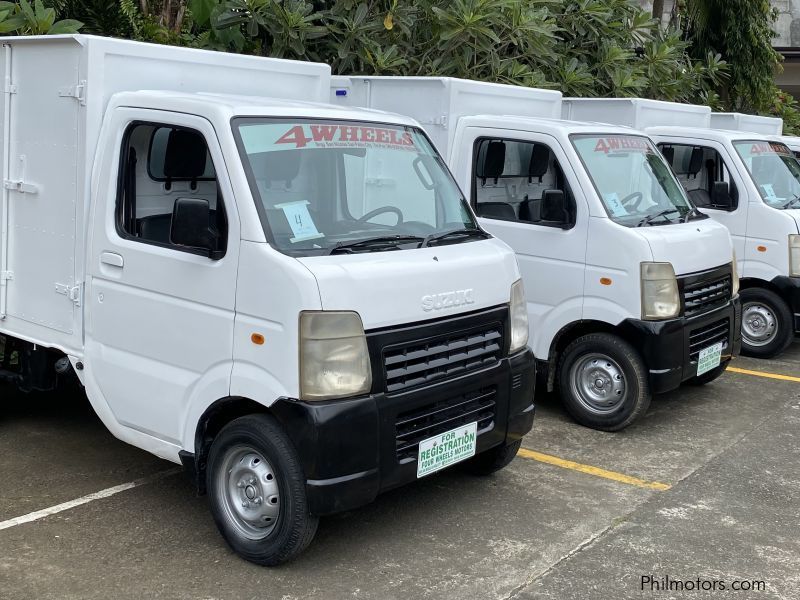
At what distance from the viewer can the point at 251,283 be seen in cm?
414

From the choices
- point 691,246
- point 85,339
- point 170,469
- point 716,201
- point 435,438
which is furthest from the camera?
point 716,201

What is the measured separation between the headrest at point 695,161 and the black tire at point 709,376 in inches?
87.6

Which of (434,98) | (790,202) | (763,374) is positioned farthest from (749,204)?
(434,98)

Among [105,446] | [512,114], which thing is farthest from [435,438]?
[512,114]

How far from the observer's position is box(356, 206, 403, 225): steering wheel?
4.62 meters

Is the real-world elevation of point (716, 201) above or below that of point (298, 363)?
above

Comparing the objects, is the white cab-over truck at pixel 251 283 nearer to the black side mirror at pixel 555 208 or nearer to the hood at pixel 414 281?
the hood at pixel 414 281

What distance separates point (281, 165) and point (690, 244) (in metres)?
3.31

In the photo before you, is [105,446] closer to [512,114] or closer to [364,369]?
[364,369]

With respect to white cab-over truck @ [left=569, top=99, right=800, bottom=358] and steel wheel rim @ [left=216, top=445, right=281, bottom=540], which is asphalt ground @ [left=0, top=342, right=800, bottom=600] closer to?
steel wheel rim @ [left=216, top=445, right=281, bottom=540]

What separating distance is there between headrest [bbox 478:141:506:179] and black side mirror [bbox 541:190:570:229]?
564 mm

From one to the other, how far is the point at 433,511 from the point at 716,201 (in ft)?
16.9

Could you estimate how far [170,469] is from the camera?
5535mm

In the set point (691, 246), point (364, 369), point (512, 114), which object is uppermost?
Result: point (512, 114)
